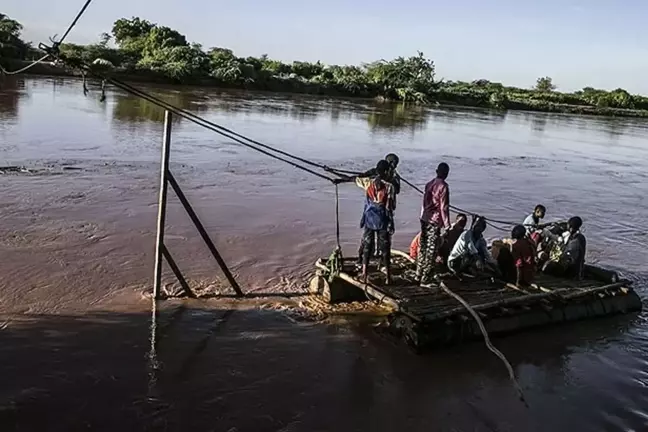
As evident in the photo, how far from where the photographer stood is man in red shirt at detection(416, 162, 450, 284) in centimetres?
841

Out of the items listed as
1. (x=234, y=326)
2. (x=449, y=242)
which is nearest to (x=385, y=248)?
(x=449, y=242)

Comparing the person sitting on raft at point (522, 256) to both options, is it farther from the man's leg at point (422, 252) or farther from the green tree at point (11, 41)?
the green tree at point (11, 41)

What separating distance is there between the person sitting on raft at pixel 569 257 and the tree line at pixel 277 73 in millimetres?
35966

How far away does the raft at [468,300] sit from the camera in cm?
788

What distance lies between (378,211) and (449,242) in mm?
1854

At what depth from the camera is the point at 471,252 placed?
29.8ft

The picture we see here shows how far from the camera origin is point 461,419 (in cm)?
653

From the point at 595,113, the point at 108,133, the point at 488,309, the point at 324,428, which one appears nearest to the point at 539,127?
the point at 595,113

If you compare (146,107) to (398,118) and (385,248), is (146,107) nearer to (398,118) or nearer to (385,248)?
→ (398,118)

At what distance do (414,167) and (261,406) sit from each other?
1790 centimetres

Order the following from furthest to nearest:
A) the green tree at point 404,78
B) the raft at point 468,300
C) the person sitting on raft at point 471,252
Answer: the green tree at point 404,78, the person sitting on raft at point 471,252, the raft at point 468,300

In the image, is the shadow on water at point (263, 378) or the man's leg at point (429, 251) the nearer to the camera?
the shadow on water at point (263, 378)

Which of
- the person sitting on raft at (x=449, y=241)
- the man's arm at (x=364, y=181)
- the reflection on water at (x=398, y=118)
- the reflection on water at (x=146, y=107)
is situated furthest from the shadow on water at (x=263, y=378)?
the reflection on water at (x=398, y=118)

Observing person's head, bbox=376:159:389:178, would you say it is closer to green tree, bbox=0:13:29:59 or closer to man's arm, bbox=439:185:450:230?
man's arm, bbox=439:185:450:230
